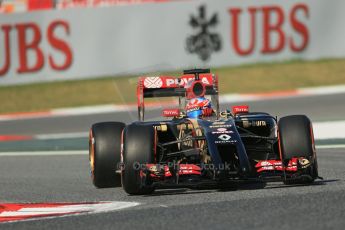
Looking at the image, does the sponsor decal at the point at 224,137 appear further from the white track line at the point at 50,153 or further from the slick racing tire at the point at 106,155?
the white track line at the point at 50,153

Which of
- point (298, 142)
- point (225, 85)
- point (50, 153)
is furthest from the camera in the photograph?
point (225, 85)

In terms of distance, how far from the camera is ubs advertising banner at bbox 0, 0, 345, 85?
22.9 metres

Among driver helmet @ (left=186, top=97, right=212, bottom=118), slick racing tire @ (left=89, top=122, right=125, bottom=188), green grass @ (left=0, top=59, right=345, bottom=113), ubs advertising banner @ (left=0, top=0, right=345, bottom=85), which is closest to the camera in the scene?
slick racing tire @ (left=89, top=122, right=125, bottom=188)

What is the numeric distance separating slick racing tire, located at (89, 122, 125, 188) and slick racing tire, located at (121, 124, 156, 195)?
2.69 ft

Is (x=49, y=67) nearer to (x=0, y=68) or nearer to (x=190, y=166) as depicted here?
(x=0, y=68)

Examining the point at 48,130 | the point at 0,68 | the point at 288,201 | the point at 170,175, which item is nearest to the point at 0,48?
the point at 0,68

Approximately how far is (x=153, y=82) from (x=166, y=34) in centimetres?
1160

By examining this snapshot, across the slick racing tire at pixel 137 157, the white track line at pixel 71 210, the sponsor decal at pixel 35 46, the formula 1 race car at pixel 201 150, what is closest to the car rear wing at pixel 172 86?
the formula 1 race car at pixel 201 150

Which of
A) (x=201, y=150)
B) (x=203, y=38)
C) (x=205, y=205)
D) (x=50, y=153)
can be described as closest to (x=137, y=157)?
(x=201, y=150)

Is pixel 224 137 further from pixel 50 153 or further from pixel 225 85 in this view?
pixel 225 85

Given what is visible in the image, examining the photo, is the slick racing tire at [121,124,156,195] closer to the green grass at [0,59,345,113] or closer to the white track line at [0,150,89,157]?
the white track line at [0,150,89,157]

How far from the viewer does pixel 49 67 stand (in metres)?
23.0

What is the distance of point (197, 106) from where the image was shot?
34.9ft

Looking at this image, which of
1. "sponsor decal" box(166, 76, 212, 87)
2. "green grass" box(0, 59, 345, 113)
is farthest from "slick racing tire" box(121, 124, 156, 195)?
"green grass" box(0, 59, 345, 113)
